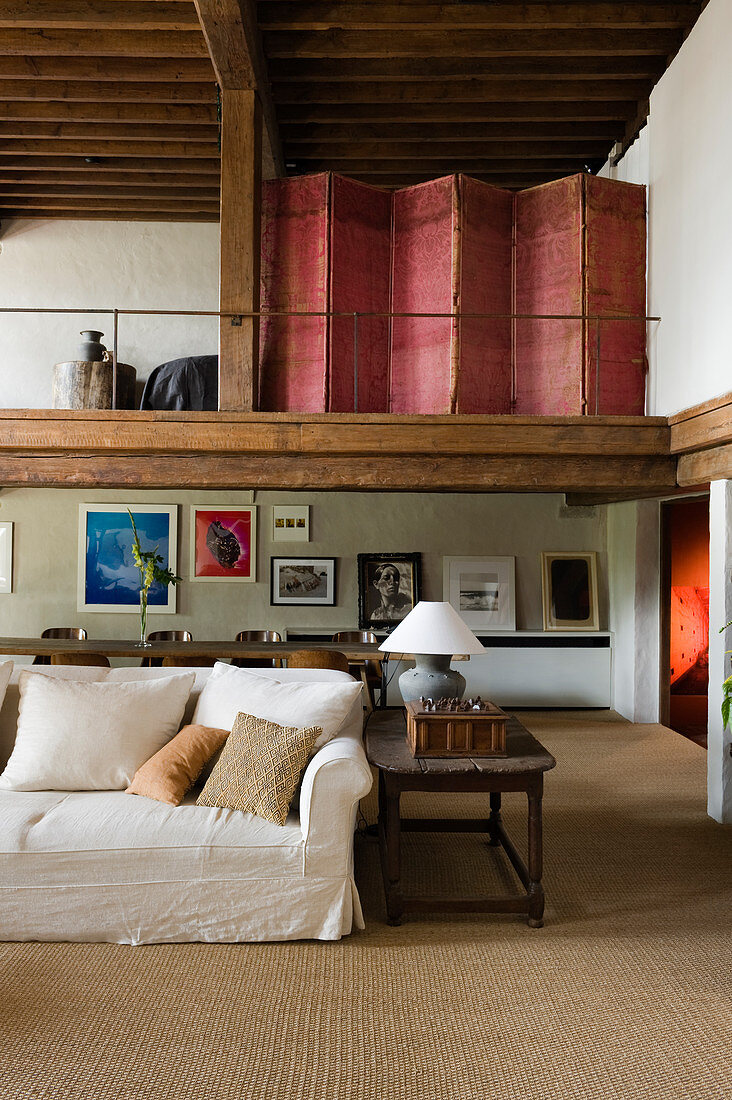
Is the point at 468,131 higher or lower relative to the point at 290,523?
higher

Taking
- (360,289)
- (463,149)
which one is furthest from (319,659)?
(463,149)

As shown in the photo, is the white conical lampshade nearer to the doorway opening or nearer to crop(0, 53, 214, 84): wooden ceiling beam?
crop(0, 53, 214, 84): wooden ceiling beam

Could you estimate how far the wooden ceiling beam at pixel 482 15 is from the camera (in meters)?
4.90

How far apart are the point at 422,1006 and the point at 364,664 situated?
4082 mm

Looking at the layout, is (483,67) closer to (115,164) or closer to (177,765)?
(115,164)

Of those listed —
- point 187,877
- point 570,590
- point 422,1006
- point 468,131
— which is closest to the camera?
point 422,1006

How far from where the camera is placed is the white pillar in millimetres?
4793

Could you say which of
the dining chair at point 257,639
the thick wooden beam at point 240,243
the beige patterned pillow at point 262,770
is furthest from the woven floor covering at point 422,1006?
the dining chair at point 257,639

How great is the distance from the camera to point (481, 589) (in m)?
8.46

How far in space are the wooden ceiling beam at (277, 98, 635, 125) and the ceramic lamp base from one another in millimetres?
4051

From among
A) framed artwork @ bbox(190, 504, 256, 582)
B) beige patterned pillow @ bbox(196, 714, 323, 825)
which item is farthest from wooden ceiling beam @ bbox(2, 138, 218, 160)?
beige patterned pillow @ bbox(196, 714, 323, 825)

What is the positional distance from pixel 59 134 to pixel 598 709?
6913mm

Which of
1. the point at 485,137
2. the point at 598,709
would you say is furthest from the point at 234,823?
the point at 598,709

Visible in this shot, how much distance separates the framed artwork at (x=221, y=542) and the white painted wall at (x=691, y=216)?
436 centimetres
